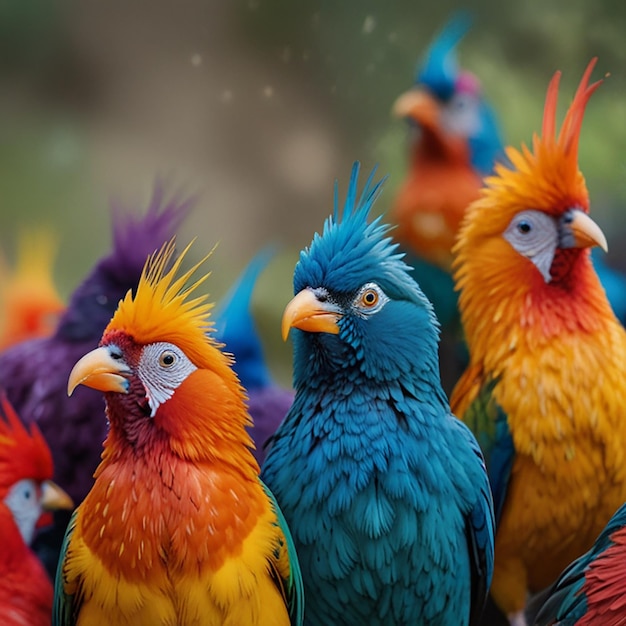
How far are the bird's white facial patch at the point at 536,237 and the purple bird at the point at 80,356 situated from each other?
544mm

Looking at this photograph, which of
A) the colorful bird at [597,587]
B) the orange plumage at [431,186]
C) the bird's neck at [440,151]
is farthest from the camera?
the bird's neck at [440,151]

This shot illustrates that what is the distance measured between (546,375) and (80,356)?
81 centimetres

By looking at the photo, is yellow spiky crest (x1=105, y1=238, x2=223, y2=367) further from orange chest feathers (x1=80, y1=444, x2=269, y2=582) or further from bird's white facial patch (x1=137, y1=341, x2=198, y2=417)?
orange chest feathers (x1=80, y1=444, x2=269, y2=582)

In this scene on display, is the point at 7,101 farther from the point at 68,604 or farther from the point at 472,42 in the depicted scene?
the point at 68,604

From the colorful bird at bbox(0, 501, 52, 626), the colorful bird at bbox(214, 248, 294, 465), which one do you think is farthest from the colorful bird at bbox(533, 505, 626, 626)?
the colorful bird at bbox(0, 501, 52, 626)

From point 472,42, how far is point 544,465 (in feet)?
4.04

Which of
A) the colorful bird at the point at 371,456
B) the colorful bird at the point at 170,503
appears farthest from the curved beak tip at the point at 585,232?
the colorful bird at the point at 170,503

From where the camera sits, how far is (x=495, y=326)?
4.69ft

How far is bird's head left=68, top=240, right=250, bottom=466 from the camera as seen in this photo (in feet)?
3.46

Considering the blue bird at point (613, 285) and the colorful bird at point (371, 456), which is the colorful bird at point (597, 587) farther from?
the blue bird at point (613, 285)

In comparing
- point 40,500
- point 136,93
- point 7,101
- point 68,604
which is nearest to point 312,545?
point 68,604

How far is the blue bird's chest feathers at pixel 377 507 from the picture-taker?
1133 millimetres

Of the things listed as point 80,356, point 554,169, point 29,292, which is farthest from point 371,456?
point 29,292

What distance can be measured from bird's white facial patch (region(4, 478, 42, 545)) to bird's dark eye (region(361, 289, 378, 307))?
65 cm
